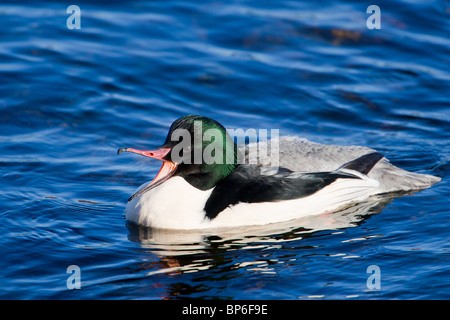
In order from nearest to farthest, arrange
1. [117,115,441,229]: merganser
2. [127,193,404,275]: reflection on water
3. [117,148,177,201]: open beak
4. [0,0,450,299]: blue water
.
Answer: [0,0,450,299]: blue water, [127,193,404,275]: reflection on water, [117,148,177,201]: open beak, [117,115,441,229]: merganser

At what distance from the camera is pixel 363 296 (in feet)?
21.5

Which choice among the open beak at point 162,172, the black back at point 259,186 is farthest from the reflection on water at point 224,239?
the open beak at point 162,172

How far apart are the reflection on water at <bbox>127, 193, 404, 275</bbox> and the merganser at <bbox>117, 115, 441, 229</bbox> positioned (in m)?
0.09

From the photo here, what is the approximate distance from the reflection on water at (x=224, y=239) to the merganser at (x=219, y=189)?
0.29 feet

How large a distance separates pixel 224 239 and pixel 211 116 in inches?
166

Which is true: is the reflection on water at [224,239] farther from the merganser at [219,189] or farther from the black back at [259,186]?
the black back at [259,186]

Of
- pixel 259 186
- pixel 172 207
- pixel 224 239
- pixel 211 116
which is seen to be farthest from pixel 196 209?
pixel 211 116

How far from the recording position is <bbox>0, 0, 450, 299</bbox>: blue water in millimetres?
7008

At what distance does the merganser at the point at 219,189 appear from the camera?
806 cm

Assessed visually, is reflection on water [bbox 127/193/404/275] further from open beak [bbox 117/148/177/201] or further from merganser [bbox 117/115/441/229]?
open beak [bbox 117/148/177/201]

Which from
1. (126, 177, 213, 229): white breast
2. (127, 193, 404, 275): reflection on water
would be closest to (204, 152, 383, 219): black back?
(126, 177, 213, 229): white breast

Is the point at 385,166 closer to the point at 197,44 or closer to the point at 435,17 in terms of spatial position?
the point at 197,44
